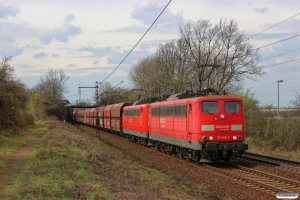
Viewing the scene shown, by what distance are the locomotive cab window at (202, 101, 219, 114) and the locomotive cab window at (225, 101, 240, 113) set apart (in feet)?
1.51

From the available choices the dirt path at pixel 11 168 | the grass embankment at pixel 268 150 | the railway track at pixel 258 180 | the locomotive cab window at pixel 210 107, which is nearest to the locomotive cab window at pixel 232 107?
the locomotive cab window at pixel 210 107

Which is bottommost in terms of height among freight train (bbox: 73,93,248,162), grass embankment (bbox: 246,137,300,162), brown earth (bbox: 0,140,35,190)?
grass embankment (bbox: 246,137,300,162)

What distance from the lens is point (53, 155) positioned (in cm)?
1595

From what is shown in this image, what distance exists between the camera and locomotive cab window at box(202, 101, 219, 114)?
54.1 ft

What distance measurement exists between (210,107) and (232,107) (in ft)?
3.40

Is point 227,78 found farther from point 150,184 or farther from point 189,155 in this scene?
point 150,184

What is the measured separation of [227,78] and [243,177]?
2950cm

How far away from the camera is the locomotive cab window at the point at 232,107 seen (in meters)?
16.8

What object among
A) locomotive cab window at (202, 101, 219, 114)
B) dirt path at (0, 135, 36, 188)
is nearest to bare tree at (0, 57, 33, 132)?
dirt path at (0, 135, 36, 188)

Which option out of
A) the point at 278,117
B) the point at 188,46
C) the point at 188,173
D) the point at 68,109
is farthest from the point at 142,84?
the point at 188,173

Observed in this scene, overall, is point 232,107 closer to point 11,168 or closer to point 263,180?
point 263,180

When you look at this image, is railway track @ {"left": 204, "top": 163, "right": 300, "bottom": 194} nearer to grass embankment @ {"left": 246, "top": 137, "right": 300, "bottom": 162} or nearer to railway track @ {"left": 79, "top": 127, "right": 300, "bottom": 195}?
railway track @ {"left": 79, "top": 127, "right": 300, "bottom": 195}

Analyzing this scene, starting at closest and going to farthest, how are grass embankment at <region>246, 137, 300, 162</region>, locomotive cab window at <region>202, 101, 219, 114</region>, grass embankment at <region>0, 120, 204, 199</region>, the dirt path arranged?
grass embankment at <region>0, 120, 204, 199</region>, the dirt path, locomotive cab window at <region>202, 101, 219, 114</region>, grass embankment at <region>246, 137, 300, 162</region>

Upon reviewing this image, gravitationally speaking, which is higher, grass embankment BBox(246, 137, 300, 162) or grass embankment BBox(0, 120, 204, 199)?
grass embankment BBox(0, 120, 204, 199)
